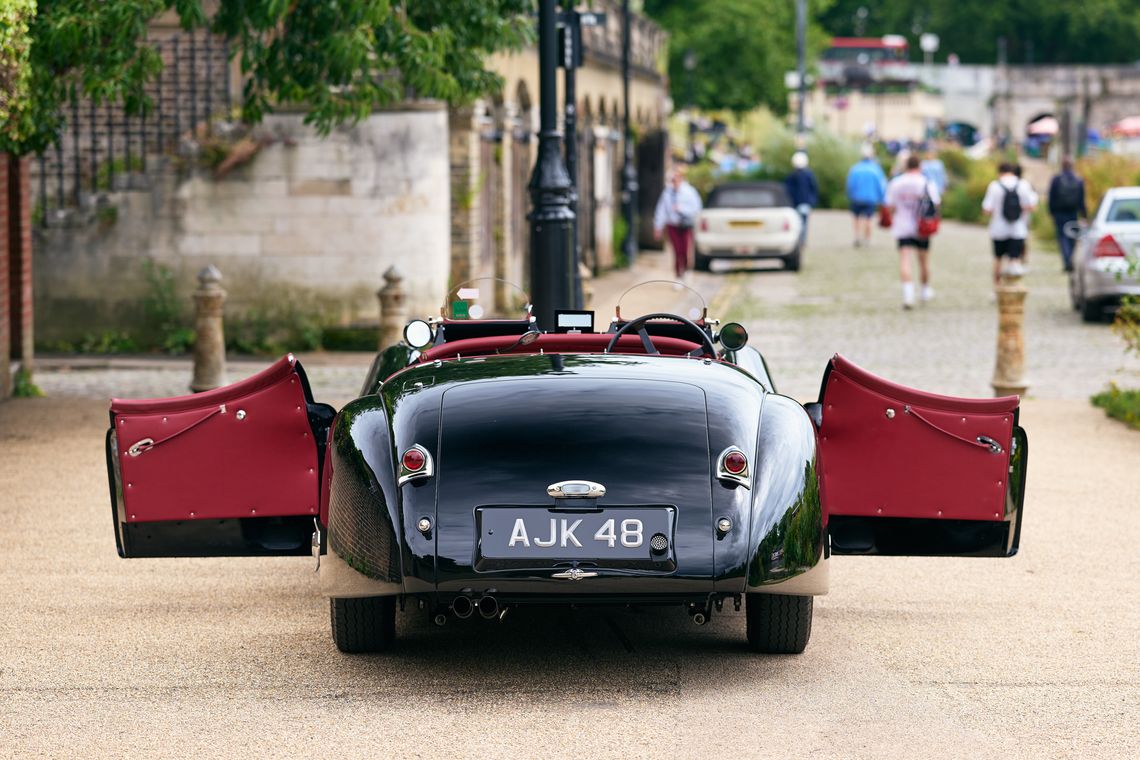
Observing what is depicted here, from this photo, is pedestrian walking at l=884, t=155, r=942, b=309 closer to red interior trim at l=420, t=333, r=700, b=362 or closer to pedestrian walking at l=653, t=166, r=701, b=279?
pedestrian walking at l=653, t=166, r=701, b=279

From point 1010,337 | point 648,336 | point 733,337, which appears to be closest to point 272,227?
point 1010,337

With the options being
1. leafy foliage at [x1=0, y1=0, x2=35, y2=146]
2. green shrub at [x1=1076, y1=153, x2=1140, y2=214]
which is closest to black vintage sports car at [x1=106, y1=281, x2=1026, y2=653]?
leafy foliage at [x1=0, y1=0, x2=35, y2=146]

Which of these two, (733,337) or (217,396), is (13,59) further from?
(733,337)

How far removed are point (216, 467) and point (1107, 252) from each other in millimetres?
15991

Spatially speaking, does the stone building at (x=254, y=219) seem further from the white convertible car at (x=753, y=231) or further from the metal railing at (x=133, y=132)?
the white convertible car at (x=753, y=231)

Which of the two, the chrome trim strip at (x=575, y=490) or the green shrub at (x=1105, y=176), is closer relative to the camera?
the chrome trim strip at (x=575, y=490)

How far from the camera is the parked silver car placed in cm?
2170

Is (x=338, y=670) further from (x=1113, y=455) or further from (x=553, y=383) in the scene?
(x=1113, y=455)

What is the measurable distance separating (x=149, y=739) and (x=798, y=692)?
1997mm

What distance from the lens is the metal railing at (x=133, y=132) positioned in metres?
19.8

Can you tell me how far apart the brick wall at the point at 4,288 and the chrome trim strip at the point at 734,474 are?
9534 millimetres

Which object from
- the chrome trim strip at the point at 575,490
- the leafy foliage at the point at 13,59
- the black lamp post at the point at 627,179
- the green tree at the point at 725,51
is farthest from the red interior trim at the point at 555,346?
the green tree at the point at 725,51

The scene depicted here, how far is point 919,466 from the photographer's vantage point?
739cm

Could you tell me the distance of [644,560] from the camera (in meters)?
6.27
